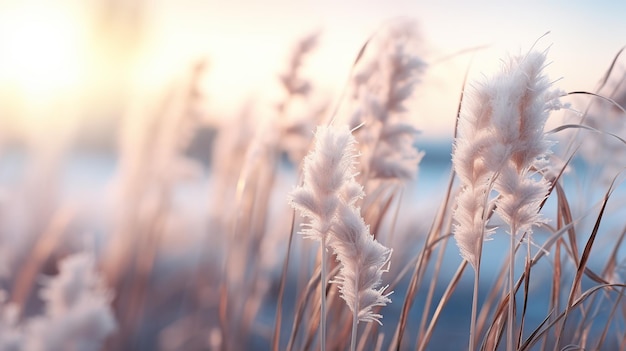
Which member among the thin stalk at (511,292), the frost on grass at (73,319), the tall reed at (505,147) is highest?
the tall reed at (505,147)

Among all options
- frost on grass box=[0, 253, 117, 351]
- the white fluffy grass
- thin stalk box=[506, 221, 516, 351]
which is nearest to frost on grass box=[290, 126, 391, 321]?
the white fluffy grass

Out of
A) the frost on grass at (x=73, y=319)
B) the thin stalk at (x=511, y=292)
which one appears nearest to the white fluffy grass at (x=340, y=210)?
the thin stalk at (x=511, y=292)

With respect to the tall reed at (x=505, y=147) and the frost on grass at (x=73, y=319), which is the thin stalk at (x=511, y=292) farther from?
the frost on grass at (x=73, y=319)

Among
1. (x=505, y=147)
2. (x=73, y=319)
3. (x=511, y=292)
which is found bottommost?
(x=73, y=319)

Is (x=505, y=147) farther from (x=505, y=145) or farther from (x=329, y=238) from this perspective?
(x=329, y=238)

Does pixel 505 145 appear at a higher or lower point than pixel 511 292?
higher

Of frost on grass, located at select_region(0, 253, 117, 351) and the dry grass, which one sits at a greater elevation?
the dry grass

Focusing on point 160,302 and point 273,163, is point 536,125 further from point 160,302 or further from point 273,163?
point 160,302

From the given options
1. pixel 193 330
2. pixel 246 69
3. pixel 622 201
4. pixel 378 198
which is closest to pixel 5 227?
pixel 378 198

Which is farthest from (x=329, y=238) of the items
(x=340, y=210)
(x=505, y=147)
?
(x=505, y=147)

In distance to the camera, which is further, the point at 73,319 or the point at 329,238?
the point at 73,319

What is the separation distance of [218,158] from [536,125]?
1249 mm

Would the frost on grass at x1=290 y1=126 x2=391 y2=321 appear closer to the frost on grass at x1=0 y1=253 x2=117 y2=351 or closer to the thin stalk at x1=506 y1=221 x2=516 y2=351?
the thin stalk at x1=506 y1=221 x2=516 y2=351

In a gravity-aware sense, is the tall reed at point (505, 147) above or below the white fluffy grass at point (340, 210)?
above
